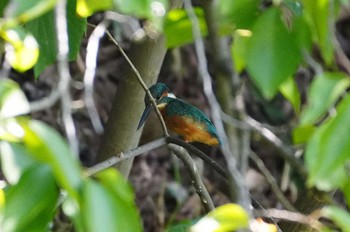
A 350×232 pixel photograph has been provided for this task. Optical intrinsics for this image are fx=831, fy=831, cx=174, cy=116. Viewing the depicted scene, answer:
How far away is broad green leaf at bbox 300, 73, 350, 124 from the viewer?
0.96 meters

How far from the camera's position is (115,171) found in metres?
0.90

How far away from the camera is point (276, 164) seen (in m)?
4.01

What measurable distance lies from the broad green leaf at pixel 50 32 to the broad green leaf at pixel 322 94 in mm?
569

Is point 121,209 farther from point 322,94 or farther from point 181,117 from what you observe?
point 181,117

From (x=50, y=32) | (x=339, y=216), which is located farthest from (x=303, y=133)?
(x=50, y=32)

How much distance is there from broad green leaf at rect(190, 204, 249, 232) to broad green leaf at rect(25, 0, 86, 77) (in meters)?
0.64

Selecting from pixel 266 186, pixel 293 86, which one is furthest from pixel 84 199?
pixel 266 186

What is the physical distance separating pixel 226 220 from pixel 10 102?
0.27 m

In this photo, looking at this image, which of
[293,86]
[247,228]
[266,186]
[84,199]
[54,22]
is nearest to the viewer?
[84,199]

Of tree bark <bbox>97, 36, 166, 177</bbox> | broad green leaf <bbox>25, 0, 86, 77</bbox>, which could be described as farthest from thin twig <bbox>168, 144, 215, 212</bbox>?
tree bark <bbox>97, 36, 166, 177</bbox>

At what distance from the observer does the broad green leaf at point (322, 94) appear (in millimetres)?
956

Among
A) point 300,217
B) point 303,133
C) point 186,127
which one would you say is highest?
point 303,133

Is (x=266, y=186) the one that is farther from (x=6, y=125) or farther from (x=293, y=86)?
(x=6, y=125)

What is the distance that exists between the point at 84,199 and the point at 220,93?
0.81 feet
